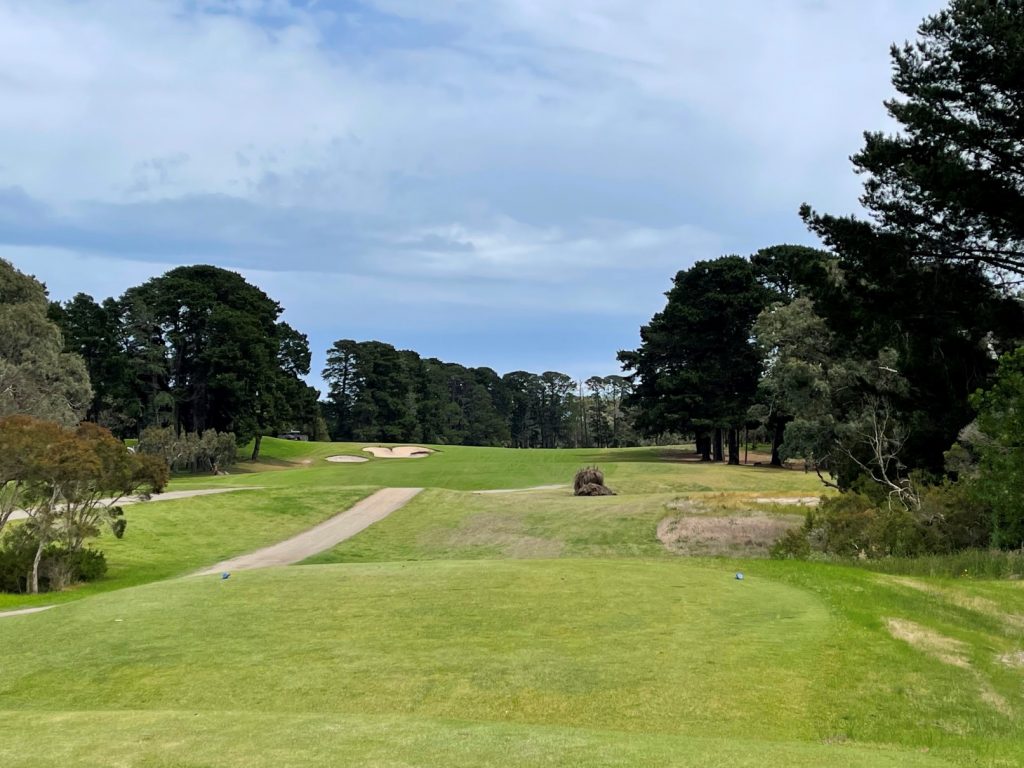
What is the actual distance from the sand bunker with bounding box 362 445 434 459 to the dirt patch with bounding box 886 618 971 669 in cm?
→ 6025

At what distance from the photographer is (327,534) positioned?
28.7m

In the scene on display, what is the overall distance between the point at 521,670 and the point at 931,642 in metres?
4.90

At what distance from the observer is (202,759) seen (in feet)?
16.3

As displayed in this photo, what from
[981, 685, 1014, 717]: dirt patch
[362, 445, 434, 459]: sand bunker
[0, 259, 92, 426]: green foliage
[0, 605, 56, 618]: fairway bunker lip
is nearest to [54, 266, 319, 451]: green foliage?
[362, 445, 434, 459]: sand bunker

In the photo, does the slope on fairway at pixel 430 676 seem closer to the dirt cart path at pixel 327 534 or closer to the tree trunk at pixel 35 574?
the tree trunk at pixel 35 574

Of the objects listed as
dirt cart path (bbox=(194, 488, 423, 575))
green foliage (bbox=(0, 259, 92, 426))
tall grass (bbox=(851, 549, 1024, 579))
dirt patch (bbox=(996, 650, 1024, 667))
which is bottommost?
dirt cart path (bbox=(194, 488, 423, 575))

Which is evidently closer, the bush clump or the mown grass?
the mown grass

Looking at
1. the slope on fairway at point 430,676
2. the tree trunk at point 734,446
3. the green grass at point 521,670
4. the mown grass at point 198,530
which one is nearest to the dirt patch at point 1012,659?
the green grass at point 521,670

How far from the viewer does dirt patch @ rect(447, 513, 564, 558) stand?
2523 centimetres

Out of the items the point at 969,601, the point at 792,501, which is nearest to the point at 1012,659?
the point at 969,601

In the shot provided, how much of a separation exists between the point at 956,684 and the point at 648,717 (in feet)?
10.9

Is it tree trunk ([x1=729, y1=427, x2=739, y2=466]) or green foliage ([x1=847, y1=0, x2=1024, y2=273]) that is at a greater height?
green foliage ([x1=847, y1=0, x2=1024, y2=273])

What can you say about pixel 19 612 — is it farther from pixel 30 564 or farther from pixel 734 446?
pixel 734 446

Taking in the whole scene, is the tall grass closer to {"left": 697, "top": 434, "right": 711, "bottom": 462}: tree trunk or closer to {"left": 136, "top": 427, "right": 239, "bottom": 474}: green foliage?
{"left": 136, "top": 427, "right": 239, "bottom": 474}: green foliage
